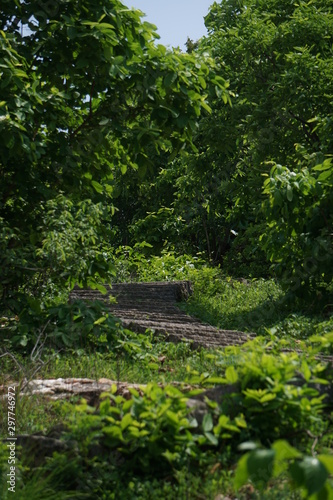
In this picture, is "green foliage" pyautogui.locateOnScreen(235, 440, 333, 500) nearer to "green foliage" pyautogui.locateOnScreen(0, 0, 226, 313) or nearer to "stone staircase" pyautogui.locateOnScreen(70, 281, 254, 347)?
"stone staircase" pyautogui.locateOnScreen(70, 281, 254, 347)

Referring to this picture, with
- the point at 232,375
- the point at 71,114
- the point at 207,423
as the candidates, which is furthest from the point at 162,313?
the point at 207,423

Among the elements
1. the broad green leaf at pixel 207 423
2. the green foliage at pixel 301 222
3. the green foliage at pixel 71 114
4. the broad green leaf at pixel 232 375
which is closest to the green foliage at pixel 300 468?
the broad green leaf at pixel 207 423

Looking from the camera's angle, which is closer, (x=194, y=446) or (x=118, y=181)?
(x=194, y=446)

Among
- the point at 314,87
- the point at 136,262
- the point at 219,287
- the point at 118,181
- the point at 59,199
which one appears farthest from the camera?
the point at 118,181

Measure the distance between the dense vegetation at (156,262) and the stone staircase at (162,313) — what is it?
0.28 m

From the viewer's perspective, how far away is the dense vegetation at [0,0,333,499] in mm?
3541

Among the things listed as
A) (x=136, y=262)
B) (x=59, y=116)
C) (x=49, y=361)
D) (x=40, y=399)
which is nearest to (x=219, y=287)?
(x=136, y=262)

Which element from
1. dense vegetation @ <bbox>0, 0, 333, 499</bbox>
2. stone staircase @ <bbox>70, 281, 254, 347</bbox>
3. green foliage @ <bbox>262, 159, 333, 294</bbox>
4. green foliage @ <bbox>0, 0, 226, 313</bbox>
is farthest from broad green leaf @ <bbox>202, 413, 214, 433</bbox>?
green foliage @ <bbox>262, 159, 333, 294</bbox>

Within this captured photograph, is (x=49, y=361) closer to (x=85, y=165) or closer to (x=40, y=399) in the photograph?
(x=40, y=399)

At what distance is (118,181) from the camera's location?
56.3 ft

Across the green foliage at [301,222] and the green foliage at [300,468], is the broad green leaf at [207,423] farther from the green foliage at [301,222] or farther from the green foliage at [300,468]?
the green foliage at [301,222]

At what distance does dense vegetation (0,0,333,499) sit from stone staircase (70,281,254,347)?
0.28 meters

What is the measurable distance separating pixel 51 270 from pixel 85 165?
1.28 metres

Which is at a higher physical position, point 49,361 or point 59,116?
point 59,116
